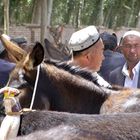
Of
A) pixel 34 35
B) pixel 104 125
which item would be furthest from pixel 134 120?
pixel 34 35

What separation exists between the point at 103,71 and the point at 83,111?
9.03 ft

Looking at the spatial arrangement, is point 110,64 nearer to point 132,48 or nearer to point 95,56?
point 132,48

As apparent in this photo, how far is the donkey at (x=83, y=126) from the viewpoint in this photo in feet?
6.69

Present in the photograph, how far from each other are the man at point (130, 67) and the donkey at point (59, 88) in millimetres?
1354

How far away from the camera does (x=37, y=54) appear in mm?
3621

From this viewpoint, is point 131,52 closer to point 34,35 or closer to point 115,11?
point 34,35

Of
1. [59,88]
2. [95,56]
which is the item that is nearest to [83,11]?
[95,56]

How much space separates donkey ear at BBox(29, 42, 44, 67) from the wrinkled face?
7.53 feet

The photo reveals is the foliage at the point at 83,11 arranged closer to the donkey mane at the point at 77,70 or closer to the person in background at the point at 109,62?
the person in background at the point at 109,62

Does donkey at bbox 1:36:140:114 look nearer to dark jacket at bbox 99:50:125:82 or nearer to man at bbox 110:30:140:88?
man at bbox 110:30:140:88

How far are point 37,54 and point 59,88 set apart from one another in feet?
1.68

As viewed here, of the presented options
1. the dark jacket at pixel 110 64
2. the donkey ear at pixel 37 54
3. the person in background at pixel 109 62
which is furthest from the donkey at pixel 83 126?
the dark jacket at pixel 110 64

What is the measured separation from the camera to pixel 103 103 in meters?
4.15

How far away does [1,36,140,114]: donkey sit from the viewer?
3.79 metres
